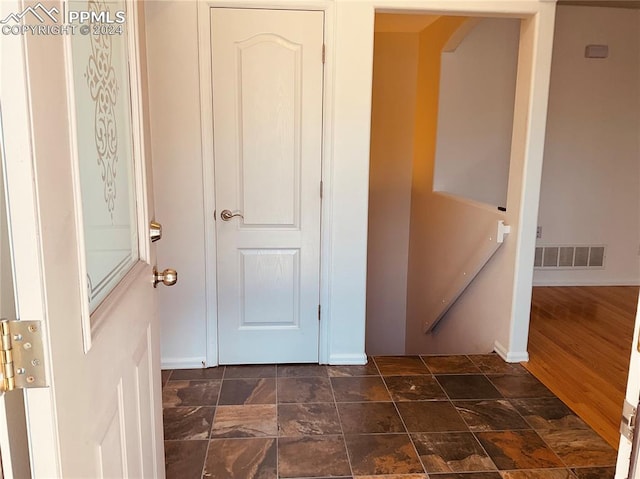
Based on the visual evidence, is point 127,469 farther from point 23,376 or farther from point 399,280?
point 399,280

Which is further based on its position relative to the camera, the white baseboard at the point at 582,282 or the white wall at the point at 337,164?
the white baseboard at the point at 582,282

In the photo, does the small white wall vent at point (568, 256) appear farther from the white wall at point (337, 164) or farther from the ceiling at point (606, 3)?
the ceiling at point (606, 3)

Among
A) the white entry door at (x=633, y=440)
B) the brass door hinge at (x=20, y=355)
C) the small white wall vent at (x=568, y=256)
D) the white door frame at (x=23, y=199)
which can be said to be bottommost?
the small white wall vent at (x=568, y=256)

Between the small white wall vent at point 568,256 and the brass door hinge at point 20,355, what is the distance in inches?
192

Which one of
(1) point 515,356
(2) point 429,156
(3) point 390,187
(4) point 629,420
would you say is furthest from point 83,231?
(3) point 390,187

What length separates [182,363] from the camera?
2863 mm

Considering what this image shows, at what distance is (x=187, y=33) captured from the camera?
8.37ft

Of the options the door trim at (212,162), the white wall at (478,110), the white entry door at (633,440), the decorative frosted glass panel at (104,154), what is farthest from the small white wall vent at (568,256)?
the decorative frosted glass panel at (104,154)

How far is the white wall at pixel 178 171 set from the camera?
100 inches

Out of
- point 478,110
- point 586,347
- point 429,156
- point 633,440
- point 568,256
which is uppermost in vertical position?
point 478,110

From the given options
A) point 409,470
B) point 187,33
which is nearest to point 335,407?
point 409,470

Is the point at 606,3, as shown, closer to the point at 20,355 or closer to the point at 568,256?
the point at 568,256

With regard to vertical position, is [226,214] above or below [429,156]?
below

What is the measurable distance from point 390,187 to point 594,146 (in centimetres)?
199
